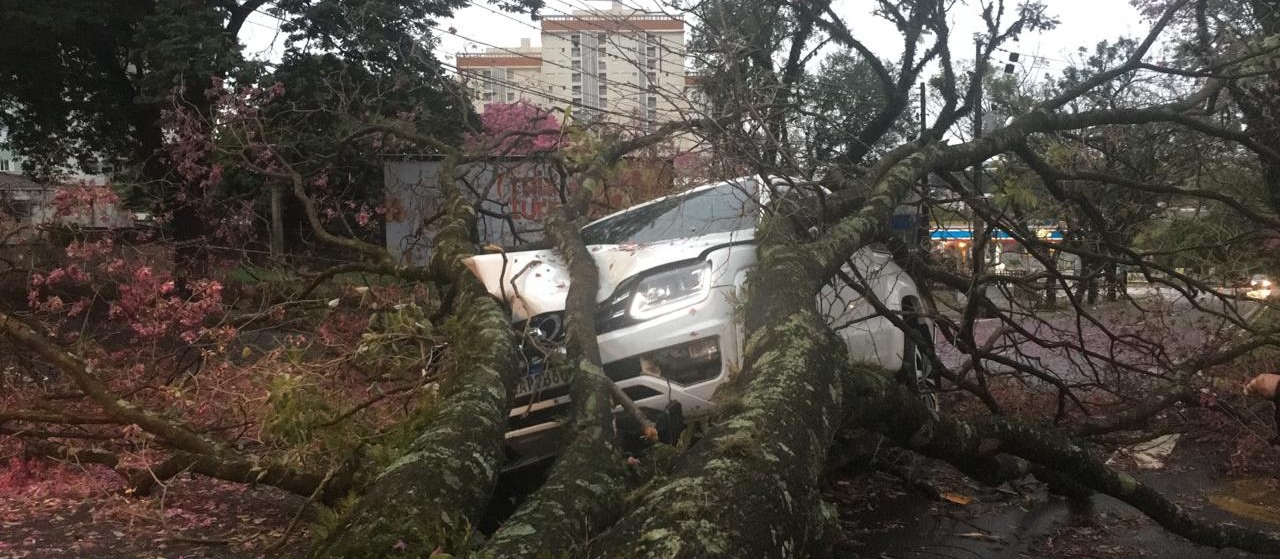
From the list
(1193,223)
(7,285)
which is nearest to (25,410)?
(7,285)

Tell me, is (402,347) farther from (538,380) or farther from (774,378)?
(774,378)

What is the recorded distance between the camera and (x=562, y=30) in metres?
8.69

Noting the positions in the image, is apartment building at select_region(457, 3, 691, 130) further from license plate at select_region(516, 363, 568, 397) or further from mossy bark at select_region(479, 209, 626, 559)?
license plate at select_region(516, 363, 568, 397)

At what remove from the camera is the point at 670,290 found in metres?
4.50

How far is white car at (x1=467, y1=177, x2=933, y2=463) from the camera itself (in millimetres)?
4285

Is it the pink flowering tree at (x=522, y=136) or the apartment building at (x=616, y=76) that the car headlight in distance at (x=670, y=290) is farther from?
the pink flowering tree at (x=522, y=136)

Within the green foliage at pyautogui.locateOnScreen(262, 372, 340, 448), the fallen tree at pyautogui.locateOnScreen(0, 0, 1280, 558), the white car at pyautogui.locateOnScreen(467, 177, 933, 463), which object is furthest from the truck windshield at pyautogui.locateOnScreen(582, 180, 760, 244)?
the green foliage at pyautogui.locateOnScreen(262, 372, 340, 448)

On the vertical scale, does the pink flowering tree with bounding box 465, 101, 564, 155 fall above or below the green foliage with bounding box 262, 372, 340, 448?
above

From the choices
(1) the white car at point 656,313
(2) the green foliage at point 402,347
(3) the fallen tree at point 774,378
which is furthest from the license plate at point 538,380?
(2) the green foliage at point 402,347

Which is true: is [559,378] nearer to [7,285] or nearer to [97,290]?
[97,290]

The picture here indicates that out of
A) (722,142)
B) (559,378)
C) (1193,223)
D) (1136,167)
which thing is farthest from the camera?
(1193,223)

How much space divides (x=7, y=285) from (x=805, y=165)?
628 centimetres

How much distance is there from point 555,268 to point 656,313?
757 mm

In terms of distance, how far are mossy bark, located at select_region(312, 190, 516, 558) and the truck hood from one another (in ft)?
1.33
